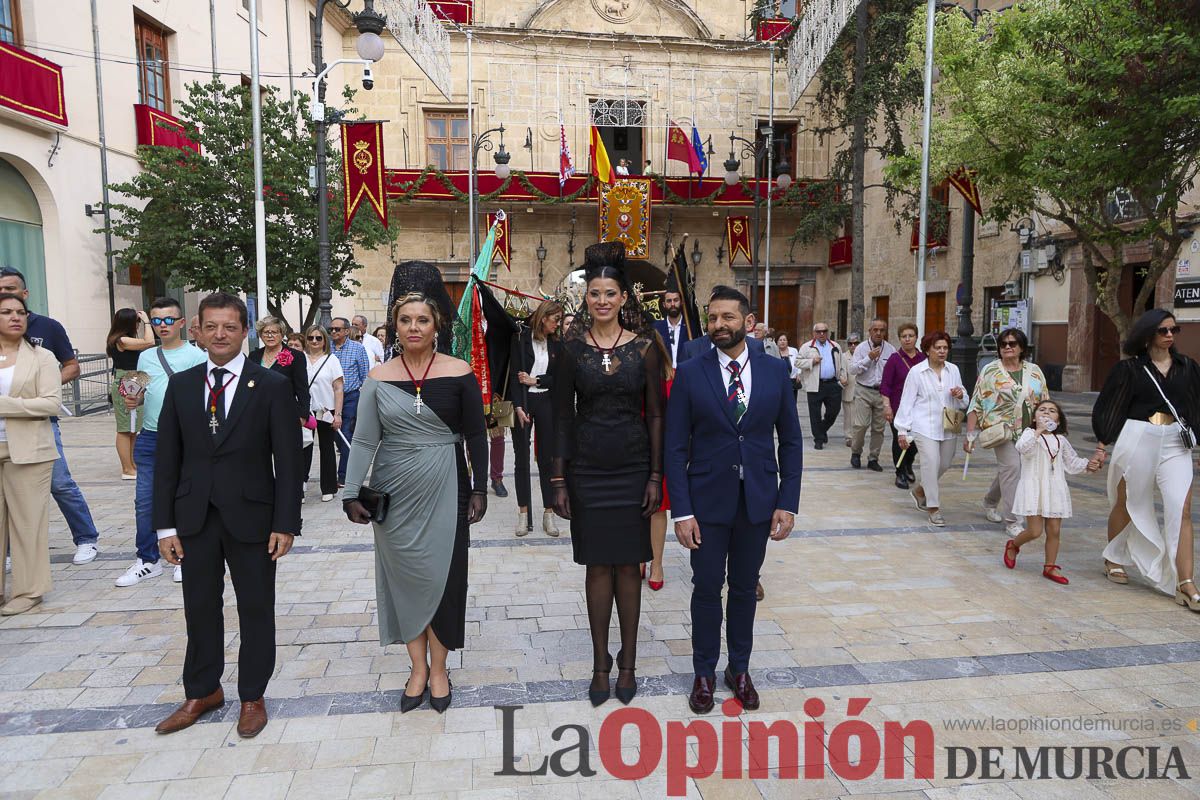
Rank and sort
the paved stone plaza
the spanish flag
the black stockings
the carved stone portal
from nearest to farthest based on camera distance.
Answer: the paved stone plaza → the black stockings → the spanish flag → the carved stone portal

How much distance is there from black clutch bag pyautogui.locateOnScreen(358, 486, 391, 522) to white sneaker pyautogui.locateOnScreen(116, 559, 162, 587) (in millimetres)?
3006

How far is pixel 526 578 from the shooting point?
217 inches

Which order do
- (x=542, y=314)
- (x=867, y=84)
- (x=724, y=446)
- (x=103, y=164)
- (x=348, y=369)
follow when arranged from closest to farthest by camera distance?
(x=724, y=446) → (x=542, y=314) → (x=348, y=369) → (x=103, y=164) → (x=867, y=84)

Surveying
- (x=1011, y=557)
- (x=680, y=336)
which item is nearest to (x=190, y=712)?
(x=680, y=336)

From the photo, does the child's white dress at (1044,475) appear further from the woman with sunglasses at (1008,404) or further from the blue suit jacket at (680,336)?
the blue suit jacket at (680,336)

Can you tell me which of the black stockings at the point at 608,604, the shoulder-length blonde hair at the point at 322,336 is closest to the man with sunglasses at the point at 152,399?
the shoulder-length blonde hair at the point at 322,336

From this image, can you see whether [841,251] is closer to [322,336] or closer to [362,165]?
[362,165]

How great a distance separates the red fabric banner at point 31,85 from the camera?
1257 cm

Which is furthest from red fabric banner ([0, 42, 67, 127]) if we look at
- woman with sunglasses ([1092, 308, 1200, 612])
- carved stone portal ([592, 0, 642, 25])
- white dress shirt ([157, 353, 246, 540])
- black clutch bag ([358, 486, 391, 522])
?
carved stone portal ([592, 0, 642, 25])

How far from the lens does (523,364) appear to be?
6.93 meters

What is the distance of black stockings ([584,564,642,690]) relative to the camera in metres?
3.65

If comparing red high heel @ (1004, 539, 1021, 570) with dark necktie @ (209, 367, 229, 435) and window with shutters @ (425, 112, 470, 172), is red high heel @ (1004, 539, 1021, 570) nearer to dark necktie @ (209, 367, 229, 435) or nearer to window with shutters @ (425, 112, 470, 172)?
dark necktie @ (209, 367, 229, 435)

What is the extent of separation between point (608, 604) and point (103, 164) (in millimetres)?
16517

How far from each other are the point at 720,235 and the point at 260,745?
26.1 m
